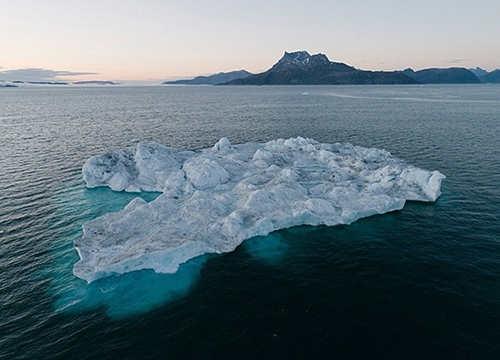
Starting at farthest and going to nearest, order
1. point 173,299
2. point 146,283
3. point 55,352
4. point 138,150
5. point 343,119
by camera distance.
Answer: point 343,119 → point 138,150 → point 146,283 → point 173,299 → point 55,352

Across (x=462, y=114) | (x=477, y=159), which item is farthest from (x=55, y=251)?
(x=462, y=114)

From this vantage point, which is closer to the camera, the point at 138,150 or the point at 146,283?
the point at 146,283

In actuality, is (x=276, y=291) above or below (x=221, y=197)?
below

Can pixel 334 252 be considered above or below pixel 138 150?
Answer: below

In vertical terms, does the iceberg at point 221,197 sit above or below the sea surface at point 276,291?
above

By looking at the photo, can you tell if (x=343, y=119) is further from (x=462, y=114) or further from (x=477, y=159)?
(x=477, y=159)

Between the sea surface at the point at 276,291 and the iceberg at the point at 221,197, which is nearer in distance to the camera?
the sea surface at the point at 276,291

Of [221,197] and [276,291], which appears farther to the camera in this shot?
[221,197]

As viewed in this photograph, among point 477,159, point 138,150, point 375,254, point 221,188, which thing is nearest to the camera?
point 375,254
